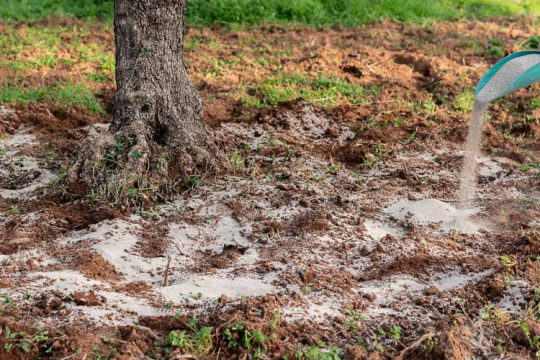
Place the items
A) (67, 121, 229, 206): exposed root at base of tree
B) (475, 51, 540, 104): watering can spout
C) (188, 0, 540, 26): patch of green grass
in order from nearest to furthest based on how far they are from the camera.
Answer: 1. (475, 51, 540, 104): watering can spout
2. (67, 121, 229, 206): exposed root at base of tree
3. (188, 0, 540, 26): patch of green grass

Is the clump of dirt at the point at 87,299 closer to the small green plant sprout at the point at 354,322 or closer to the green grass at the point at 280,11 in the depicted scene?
the small green plant sprout at the point at 354,322

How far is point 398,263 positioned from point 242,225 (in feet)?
3.17

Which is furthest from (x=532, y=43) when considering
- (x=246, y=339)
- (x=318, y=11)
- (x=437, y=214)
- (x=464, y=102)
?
(x=246, y=339)

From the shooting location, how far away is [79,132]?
5.67 metres

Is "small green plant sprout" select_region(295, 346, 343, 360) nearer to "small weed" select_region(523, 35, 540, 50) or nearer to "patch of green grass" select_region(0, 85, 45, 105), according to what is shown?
"patch of green grass" select_region(0, 85, 45, 105)

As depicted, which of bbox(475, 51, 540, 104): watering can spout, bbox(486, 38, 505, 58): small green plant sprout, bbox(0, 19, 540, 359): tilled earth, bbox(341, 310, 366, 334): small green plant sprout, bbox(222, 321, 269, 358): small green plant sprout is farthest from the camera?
bbox(486, 38, 505, 58): small green plant sprout

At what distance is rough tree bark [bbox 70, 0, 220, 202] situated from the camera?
4668mm

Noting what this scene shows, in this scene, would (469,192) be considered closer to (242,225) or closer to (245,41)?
(242,225)

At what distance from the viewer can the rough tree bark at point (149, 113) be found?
15.3 ft

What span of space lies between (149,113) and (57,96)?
5.82 ft

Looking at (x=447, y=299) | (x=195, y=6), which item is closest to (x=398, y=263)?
(x=447, y=299)

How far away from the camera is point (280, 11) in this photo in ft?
29.9

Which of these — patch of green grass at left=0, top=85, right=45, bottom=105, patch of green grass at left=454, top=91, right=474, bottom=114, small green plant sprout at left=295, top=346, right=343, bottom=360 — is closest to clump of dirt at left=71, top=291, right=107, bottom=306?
small green plant sprout at left=295, top=346, right=343, bottom=360

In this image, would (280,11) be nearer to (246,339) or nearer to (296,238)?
(296,238)
